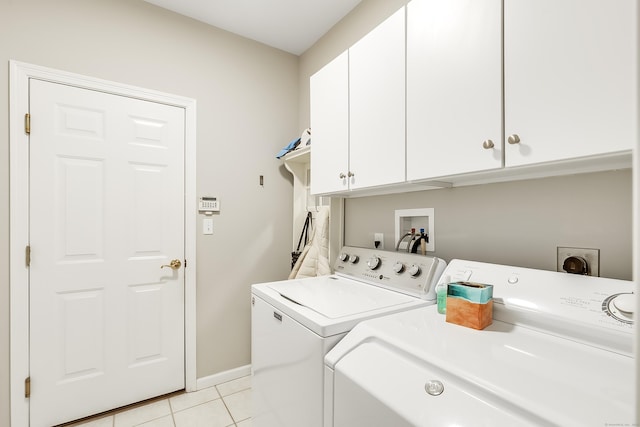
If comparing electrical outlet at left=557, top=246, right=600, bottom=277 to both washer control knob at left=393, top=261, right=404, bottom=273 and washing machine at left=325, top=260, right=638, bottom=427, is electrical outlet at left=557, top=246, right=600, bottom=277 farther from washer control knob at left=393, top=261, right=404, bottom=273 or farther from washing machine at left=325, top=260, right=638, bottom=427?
washer control knob at left=393, top=261, right=404, bottom=273

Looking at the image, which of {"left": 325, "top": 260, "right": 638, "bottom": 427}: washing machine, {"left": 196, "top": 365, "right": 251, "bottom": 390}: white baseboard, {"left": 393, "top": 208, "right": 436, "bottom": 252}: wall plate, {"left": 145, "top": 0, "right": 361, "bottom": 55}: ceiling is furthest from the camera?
{"left": 196, "top": 365, "right": 251, "bottom": 390}: white baseboard

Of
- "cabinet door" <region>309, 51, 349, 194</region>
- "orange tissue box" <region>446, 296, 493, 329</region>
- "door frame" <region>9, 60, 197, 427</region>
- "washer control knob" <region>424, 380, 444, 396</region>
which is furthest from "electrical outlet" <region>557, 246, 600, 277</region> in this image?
"door frame" <region>9, 60, 197, 427</region>

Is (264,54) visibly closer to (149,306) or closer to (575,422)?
(149,306)

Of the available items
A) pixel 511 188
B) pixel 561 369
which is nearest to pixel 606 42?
pixel 511 188

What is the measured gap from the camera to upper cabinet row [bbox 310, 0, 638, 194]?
73cm

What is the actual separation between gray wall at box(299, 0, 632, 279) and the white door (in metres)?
1.51

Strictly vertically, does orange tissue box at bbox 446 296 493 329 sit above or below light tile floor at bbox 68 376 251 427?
above

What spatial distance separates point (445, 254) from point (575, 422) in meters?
0.99

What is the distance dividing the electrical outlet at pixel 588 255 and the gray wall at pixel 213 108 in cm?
193

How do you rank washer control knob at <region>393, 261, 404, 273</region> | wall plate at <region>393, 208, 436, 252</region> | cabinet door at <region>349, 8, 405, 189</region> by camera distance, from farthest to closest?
1. wall plate at <region>393, 208, 436, 252</region>
2. washer control knob at <region>393, 261, 404, 273</region>
3. cabinet door at <region>349, 8, 405, 189</region>

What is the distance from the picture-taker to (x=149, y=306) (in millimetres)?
2016

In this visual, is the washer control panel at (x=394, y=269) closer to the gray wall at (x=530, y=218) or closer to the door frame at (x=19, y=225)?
the gray wall at (x=530, y=218)

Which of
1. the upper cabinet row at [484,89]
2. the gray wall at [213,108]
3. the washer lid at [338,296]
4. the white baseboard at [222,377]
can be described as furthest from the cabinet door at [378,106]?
the white baseboard at [222,377]

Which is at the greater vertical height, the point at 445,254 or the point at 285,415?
the point at 445,254
